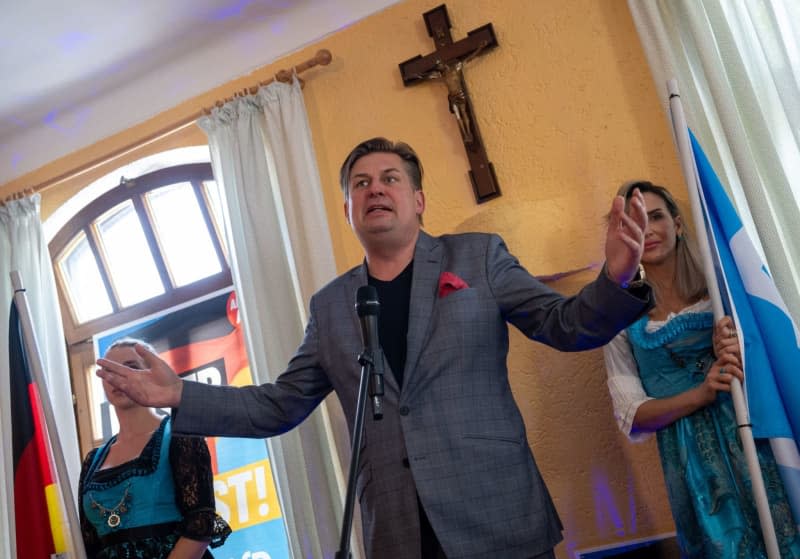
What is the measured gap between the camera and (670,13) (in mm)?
2959

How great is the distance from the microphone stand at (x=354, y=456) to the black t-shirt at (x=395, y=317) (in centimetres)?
38

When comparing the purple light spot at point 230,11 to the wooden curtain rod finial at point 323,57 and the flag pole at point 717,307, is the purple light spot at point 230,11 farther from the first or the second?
the flag pole at point 717,307

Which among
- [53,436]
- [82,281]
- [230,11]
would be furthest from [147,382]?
[82,281]

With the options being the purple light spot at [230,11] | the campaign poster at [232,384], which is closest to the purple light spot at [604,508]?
the campaign poster at [232,384]

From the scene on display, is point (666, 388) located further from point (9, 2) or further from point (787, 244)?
point (9, 2)

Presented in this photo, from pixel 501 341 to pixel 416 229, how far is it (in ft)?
1.56

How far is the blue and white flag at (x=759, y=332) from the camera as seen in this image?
2.12 m

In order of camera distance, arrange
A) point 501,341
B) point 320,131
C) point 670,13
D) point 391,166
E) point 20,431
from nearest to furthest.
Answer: point 501,341
point 391,166
point 670,13
point 20,431
point 320,131

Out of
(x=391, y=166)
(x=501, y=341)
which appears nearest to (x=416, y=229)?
(x=391, y=166)

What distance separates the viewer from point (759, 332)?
2242mm

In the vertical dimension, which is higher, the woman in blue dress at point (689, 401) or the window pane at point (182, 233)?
the window pane at point (182, 233)

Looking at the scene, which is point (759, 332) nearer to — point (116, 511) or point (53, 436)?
point (116, 511)

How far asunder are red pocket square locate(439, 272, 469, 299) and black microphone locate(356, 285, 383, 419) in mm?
374

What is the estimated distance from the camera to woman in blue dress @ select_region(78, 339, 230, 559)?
9.03 feet
